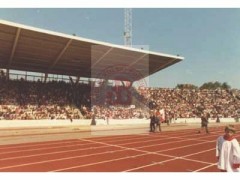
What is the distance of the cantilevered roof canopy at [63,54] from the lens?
92.2ft

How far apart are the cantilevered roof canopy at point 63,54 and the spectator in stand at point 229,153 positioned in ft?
69.8

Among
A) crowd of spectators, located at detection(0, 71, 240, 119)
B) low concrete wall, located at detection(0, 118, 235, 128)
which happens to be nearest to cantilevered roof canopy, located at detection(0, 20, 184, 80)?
crowd of spectators, located at detection(0, 71, 240, 119)

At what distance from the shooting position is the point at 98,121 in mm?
34250

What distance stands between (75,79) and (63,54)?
9769mm

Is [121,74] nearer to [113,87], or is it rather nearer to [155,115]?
[113,87]

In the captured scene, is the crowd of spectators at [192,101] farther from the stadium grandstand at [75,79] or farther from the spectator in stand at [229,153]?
the spectator in stand at [229,153]

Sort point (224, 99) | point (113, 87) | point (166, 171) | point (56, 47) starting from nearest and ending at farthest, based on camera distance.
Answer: point (166, 171), point (56, 47), point (113, 87), point (224, 99)

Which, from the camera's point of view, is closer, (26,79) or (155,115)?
(155,115)

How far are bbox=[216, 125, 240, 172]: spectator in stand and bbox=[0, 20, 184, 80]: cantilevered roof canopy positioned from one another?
2127cm

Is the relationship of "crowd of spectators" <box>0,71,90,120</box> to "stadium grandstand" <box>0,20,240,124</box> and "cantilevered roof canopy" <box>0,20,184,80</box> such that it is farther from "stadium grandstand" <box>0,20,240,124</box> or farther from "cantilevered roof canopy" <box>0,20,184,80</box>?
"cantilevered roof canopy" <box>0,20,184,80</box>

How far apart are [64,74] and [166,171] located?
3389 cm

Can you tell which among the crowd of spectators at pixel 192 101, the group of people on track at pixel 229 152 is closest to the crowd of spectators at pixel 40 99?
the crowd of spectators at pixel 192 101
